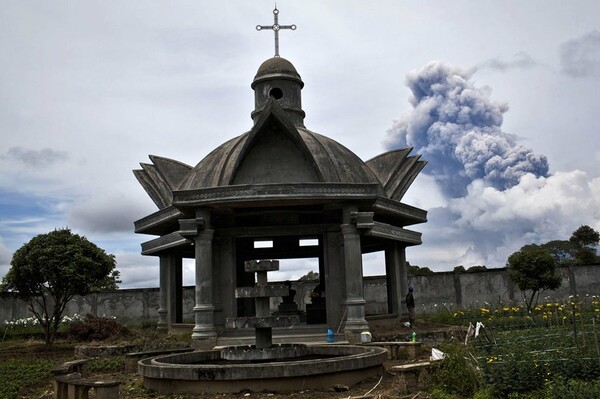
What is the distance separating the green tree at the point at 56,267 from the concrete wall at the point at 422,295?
10.1m

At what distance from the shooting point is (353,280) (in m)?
19.3

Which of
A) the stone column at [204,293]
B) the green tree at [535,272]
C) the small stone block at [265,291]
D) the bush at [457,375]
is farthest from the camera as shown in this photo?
the green tree at [535,272]

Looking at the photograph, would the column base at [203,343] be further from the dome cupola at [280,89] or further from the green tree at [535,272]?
the green tree at [535,272]

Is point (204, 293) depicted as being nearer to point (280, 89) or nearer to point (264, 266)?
Answer: point (264, 266)

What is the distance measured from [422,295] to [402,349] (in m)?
17.9

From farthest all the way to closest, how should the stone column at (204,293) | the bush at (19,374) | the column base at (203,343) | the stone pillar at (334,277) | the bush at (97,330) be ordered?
the bush at (97,330), the stone pillar at (334,277), the stone column at (204,293), the column base at (203,343), the bush at (19,374)

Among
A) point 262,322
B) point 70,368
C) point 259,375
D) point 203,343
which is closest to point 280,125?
point 203,343

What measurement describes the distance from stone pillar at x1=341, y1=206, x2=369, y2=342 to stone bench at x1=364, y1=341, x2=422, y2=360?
Result: 2.68 m

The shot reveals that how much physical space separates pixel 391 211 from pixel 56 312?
12691 mm

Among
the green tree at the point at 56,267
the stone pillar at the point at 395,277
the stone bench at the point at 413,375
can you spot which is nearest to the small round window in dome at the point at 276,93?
the stone pillar at the point at 395,277

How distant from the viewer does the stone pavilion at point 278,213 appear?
1920 cm

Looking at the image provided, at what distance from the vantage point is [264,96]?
25094mm

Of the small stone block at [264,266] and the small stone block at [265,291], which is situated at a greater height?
the small stone block at [264,266]

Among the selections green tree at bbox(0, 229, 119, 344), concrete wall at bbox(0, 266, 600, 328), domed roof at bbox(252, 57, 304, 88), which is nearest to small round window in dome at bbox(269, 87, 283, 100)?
domed roof at bbox(252, 57, 304, 88)
